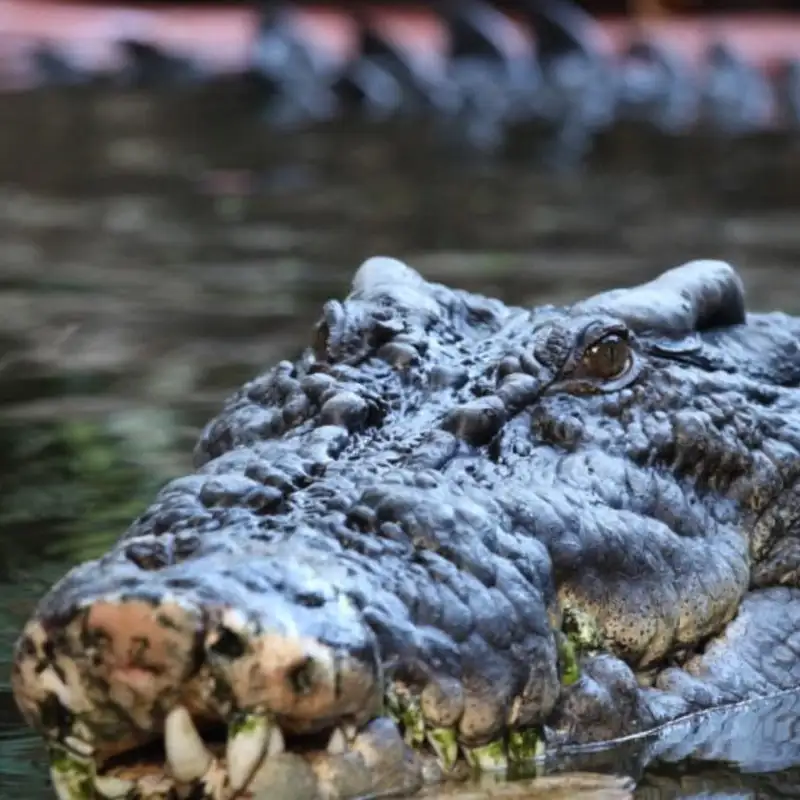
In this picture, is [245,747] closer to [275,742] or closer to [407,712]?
[275,742]

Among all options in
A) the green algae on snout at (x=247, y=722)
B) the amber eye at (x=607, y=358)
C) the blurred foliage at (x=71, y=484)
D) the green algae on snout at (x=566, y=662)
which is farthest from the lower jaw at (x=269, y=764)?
the blurred foliage at (x=71, y=484)

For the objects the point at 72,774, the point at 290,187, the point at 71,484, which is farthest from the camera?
the point at 290,187

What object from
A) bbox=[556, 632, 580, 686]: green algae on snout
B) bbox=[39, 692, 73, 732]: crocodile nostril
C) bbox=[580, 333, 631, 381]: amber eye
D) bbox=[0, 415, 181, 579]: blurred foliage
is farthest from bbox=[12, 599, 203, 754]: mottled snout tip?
bbox=[0, 415, 181, 579]: blurred foliage

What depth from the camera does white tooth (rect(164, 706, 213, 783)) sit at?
2438 mm

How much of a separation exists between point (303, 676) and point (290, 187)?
10.8m

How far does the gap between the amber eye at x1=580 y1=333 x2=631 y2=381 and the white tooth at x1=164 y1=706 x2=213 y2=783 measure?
3.71 feet

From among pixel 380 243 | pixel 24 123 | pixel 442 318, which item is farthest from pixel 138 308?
pixel 24 123

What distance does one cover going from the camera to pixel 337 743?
98.7 inches

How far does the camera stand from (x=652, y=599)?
9.89 feet

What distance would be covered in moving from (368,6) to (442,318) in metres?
24.2

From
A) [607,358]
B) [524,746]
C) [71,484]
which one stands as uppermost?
[607,358]

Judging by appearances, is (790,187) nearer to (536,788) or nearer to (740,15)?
(536,788)

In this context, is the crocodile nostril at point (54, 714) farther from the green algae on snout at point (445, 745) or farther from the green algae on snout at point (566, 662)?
the green algae on snout at point (566, 662)

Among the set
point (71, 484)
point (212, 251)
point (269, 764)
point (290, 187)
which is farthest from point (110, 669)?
point (290, 187)
